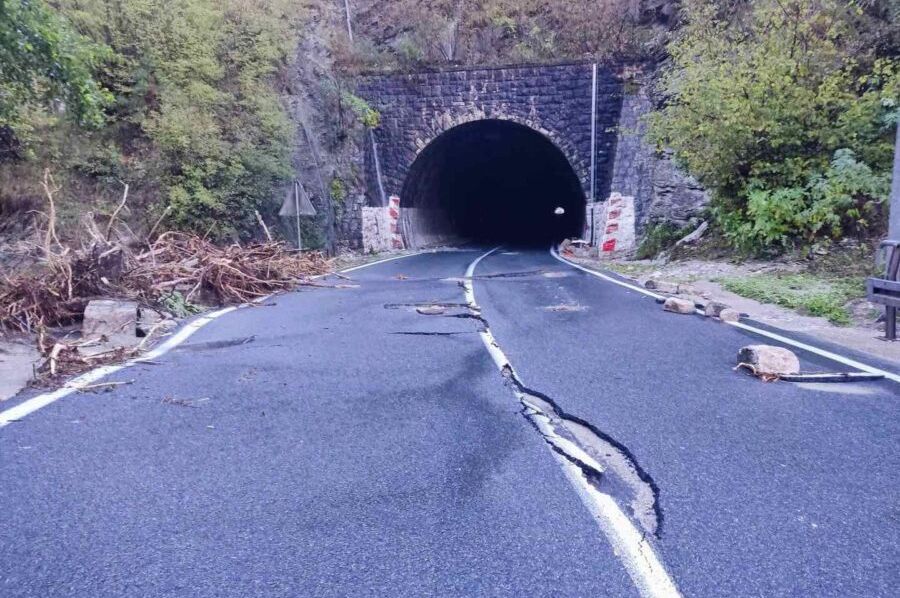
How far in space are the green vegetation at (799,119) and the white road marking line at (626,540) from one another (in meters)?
10.6

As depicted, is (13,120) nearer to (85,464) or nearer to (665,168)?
(85,464)

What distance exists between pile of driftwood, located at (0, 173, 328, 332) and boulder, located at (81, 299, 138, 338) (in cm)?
44

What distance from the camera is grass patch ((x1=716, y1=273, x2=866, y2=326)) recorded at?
333 inches

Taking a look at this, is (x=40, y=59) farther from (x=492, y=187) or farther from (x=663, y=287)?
(x=492, y=187)

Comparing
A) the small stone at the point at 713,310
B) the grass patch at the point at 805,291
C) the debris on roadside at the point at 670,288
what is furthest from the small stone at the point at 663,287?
the small stone at the point at 713,310

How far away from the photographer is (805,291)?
31.8ft

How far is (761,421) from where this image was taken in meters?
4.25

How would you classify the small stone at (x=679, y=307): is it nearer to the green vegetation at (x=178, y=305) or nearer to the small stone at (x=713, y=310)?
the small stone at (x=713, y=310)

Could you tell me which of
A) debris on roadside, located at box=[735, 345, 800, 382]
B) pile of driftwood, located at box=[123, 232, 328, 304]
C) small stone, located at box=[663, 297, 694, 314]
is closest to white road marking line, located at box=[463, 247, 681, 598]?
debris on roadside, located at box=[735, 345, 800, 382]

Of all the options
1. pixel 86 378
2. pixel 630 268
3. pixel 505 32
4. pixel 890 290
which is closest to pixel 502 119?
pixel 505 32

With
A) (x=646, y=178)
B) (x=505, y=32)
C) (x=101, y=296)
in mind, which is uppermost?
(x=505, y=32)

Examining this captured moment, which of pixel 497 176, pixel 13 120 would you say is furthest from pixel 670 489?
pixel 497 176

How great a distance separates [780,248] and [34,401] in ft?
41.6

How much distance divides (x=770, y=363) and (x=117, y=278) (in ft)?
25.1
